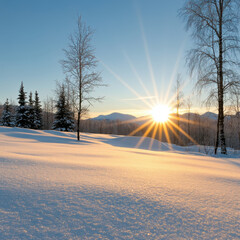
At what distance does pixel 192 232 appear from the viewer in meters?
0.84

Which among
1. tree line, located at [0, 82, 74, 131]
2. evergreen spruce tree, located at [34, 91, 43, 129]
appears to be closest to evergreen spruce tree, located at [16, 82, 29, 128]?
tree line, located at [0, 82, 74, 131]

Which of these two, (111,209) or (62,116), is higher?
(62,116)

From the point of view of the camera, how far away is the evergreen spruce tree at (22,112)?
29.6m

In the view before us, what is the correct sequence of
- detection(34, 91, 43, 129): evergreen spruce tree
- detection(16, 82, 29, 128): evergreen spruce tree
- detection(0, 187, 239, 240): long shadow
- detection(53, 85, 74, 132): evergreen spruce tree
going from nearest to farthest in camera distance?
detection(0, 187, 239, 240): long shadow < detection(53, 85, 74, 132): evergreen spruce tree < detection(16, 82, 29, 128): evergreen spruce tree < detection(34, 91, 43, 129): evergreen spruce tree

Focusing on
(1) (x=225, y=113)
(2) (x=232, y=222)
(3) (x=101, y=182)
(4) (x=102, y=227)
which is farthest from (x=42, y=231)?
(1) (x=225, y=113)

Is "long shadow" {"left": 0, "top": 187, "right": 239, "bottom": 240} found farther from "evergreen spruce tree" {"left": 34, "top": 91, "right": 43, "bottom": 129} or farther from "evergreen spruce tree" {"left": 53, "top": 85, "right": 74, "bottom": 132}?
"evergreen spruce tree" {"left": 34, "top": 91, "right": 43, "bottom": 129}

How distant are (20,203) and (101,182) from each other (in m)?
0.68

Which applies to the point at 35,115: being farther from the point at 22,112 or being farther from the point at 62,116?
the point at 62,116

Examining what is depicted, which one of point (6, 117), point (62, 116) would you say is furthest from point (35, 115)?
point (62, 116)

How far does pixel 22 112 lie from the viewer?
1181 inches

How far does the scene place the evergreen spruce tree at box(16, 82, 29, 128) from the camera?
97.0 feet

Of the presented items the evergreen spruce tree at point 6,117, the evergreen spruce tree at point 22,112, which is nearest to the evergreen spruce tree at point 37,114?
the evergreen spruce tree at point 22,112

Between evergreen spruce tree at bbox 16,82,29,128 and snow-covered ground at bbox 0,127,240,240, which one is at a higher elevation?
evergreen spruce tree at bbox 16,82,29,128

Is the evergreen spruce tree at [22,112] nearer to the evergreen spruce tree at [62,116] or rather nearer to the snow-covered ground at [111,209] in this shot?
the evergreen spruce tree at [62,116]
